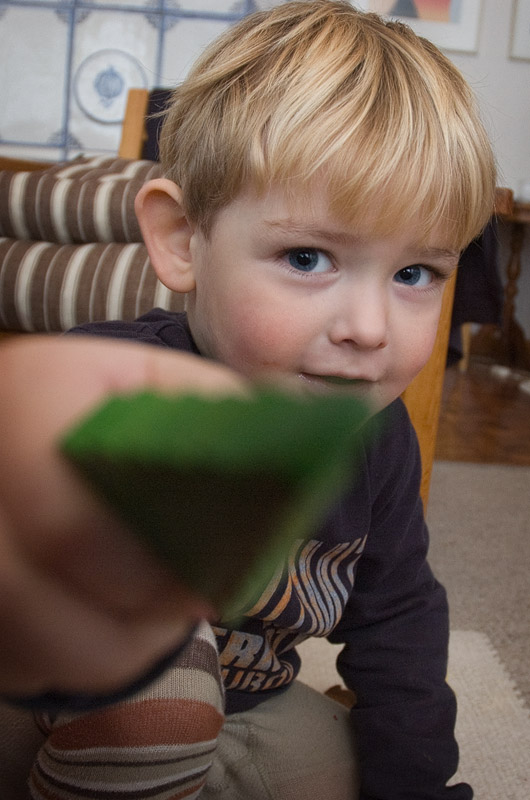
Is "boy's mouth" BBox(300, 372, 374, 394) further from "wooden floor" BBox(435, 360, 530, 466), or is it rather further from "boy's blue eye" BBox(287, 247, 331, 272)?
"wooden floor" BBox(435, 360, 530, 466)

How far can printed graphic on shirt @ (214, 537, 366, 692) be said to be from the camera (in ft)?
1.85

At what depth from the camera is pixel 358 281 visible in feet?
1.53

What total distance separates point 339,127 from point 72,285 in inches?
32.3

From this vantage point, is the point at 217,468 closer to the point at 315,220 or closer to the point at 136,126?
the point at 315,220

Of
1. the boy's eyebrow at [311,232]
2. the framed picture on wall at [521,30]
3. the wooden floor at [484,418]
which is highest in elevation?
the framed picture on wall at [521,30]

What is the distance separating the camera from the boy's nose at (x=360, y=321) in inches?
18.0

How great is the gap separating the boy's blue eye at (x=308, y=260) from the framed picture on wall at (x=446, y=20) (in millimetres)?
2835

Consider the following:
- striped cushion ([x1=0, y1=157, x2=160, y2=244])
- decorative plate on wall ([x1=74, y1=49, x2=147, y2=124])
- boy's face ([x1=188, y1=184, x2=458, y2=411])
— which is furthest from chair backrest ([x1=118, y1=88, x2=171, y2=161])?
decorative plate on wall ([x1=74, y1=49, x2=147, y2=124])

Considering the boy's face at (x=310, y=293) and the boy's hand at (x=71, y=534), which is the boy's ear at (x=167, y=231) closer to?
the boy's face at (x=310, y=293)

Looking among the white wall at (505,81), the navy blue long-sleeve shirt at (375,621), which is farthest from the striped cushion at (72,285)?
the white wall at (505,81)

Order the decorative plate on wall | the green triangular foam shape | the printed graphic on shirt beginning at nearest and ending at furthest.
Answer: the green triangular foam shape, the printed graphic on shirt, the decorative plate on wall

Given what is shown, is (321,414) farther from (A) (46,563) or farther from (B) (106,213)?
(B) (106,213)

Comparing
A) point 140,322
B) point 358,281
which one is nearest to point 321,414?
point 358,281

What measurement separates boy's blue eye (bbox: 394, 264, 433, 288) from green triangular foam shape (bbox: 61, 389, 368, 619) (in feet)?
1.08
